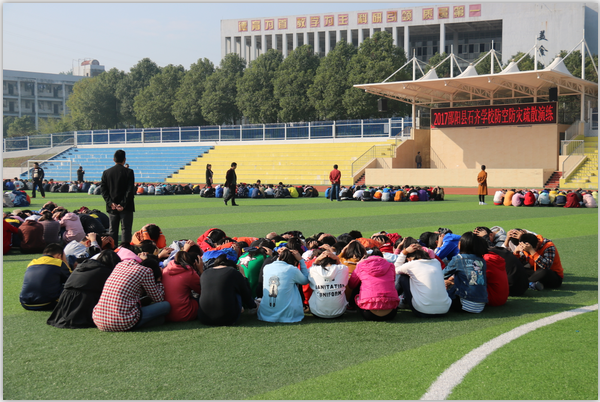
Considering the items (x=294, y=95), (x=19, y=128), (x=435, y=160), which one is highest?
(x=294, y=95)

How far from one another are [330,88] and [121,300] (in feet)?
167

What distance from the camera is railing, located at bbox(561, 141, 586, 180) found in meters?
33.8

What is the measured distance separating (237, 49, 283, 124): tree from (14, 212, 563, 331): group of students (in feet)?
176

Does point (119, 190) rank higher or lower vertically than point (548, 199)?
higher

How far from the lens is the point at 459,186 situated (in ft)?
115

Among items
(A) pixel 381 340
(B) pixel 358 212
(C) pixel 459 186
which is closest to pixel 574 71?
(C) pixel 459 186

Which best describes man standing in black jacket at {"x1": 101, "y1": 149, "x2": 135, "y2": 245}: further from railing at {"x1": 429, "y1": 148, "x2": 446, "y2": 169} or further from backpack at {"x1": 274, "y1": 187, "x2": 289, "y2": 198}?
railing at {"x1": 429, "y1": 148, "x2": 446, "y2": 169}

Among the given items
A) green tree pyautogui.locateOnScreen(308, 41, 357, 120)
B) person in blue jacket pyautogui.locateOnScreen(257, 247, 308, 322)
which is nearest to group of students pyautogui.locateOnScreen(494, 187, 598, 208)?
person in blue jacket pyautogui.locateOnScreen(257, 247, 308, 322)

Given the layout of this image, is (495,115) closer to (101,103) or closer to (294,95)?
(294,95)

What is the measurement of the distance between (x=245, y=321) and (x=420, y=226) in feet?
31.3

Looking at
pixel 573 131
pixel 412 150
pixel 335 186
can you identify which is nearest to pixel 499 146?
pixel 573 131

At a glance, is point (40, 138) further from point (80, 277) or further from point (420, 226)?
point (80, 277)

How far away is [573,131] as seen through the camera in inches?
1480

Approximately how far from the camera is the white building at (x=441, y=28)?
72438 millimetres
